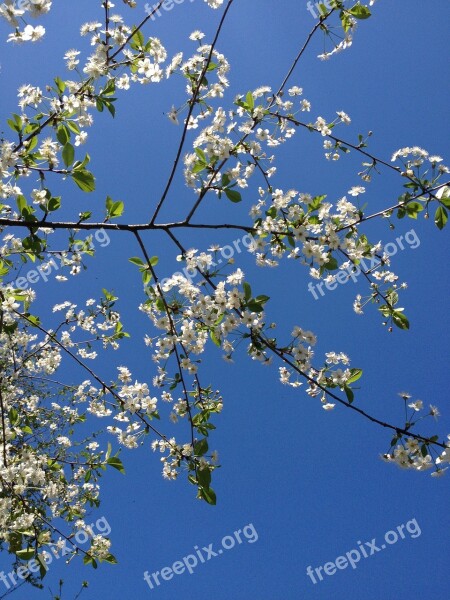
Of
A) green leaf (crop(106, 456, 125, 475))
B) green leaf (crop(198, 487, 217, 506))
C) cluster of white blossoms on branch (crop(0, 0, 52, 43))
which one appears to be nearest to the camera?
cluster of white blossoms on branch (crop(0, 0, 52, 43))

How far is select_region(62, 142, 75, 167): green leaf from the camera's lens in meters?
2.42

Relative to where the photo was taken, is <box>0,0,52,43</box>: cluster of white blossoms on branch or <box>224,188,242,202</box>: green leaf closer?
<box>0,0,52,43</box>: cluster of white blossoms on branch

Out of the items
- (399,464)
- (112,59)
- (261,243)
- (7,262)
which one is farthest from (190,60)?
(399,464)

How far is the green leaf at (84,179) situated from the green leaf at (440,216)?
218 cm

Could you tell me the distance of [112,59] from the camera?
117 inches

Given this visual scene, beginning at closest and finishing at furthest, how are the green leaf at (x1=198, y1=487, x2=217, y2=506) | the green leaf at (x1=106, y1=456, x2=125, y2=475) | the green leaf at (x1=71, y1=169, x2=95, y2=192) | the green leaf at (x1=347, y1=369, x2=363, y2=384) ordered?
the green leaf at (x1=71, y1=169, x2=95, y2=192) → the green leaf at (x1=198, y1=487, x2=217, y2=506) → the green leaf at (x1=347, y1=369, x2=363, y2=384) → the green leaf at (x1=106, y1=456, x2=125, y2=475)

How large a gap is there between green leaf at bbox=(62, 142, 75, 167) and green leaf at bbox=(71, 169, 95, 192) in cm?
8

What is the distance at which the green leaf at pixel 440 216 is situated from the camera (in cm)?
287

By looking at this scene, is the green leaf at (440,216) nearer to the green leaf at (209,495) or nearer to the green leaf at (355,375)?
the green leaf at (355,375)

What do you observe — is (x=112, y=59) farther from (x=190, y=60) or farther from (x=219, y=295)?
(x=219, y=295)

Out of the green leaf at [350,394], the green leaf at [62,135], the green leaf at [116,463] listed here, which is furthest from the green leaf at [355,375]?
the green leaf at [62,135]

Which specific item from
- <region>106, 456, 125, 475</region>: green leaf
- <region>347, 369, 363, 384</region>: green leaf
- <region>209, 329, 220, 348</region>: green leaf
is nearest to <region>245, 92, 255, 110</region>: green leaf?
<region>209, 329, 220, 348</region>: green leaf

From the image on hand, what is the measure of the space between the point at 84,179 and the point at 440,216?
225cm

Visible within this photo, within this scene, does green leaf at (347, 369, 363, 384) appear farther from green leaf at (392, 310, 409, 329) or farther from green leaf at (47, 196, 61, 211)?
green leaf at (47, 196, 61, 211)
